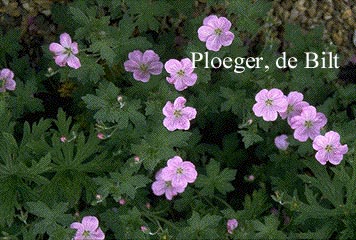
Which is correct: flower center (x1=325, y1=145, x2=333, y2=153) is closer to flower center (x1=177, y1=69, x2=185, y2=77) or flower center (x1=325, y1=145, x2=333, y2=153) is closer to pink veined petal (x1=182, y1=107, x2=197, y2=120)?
pink veined petal (x1=182, y1=107, x2=197, y2=120)

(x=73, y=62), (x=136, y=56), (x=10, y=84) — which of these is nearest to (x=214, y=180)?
(x=136, y=56)

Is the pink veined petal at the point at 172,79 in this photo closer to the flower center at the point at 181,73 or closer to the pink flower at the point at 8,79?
the flower center at the point at 181,73

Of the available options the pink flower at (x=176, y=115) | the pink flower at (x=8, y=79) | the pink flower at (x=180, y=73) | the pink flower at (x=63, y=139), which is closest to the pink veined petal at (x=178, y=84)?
the pink flower at (x=180, y=73)

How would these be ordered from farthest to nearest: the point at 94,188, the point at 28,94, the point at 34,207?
the point at 28,94 < the point at 94,188 < the point at 34,207

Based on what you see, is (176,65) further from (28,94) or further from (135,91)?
(28,94)

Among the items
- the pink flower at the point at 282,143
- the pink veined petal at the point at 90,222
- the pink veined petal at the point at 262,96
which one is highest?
the pink veined petal at the point at 262,96

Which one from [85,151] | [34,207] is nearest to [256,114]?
[85,151]

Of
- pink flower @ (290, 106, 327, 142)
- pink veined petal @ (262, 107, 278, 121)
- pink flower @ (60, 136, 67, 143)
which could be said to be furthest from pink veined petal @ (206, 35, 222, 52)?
pink flower @ (60, 136, 67, 143)
